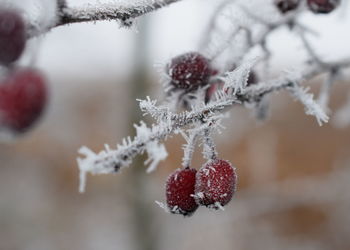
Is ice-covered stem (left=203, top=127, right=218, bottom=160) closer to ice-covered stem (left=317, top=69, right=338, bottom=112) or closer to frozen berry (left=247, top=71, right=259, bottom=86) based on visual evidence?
frozen berry (left=247, top=71, right=259, bottom=86)

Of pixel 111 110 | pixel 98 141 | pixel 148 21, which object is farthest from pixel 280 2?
pixel 98 141

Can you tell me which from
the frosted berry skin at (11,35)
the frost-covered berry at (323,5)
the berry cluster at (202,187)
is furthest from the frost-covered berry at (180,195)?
the frost-covered berry at (323,5)

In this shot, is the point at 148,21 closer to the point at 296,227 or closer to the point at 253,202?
the point at 253,202

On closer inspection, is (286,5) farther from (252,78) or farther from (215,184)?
(215,184)

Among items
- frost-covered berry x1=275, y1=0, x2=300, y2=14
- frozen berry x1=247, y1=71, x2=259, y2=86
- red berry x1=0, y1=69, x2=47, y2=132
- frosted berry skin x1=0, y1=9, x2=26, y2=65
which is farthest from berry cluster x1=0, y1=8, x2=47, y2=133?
frost-covered berry x1=275, y1=0, x2=300, y2=14

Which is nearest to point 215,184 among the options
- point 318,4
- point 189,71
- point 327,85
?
point 189,71

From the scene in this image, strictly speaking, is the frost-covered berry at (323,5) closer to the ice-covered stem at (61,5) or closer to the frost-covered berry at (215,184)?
the frost-covered berry at (215,184)
